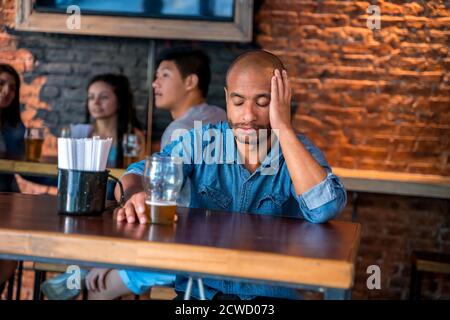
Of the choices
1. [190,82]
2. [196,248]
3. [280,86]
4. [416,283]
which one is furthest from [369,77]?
[196,248]

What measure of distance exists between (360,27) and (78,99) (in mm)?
1898

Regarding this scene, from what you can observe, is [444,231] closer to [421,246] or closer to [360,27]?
[421,246]

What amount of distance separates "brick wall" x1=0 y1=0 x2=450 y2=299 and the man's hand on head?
260cm

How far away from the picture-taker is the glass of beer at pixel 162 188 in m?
1.82

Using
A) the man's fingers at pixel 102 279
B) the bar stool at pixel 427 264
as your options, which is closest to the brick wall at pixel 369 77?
the bar stool at pixel 427 264

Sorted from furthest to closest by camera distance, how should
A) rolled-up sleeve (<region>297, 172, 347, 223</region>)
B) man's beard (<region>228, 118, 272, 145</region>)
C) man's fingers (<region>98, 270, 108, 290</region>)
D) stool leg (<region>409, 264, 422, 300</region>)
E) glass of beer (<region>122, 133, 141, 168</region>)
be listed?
glass of beer (<region>122, 133, 141, 168</region>) → stool leg (<region>409, 264, 422, 300</region>) → man's fingers (<region>98, 270, 108, 290</region>) → man's beard (<region>228, 118, 272, 145</region>) → rolled-up sleeve (<region>297, 172, 347, 223</region>)

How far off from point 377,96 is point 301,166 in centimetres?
276

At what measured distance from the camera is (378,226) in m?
4.64

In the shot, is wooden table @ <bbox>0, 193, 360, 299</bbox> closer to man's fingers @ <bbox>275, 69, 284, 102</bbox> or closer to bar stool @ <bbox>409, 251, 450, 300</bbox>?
man's fingers @ <bbox>275, 69, 284, 102</bbox>

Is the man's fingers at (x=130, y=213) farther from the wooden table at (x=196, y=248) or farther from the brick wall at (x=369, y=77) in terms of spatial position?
the brick wall at (x=369, y=77)

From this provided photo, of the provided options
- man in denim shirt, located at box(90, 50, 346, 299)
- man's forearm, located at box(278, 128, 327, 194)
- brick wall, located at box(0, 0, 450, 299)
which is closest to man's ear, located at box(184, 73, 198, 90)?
brick wall, located at box(0, 0, 450, 299)

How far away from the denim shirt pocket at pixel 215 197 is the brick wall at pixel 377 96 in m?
2.49

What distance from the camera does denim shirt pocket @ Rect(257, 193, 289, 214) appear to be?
88.7 inches

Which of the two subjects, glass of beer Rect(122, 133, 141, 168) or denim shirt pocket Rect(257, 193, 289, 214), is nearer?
denim shirt pocket Rect(257, 193, 289, 214)
